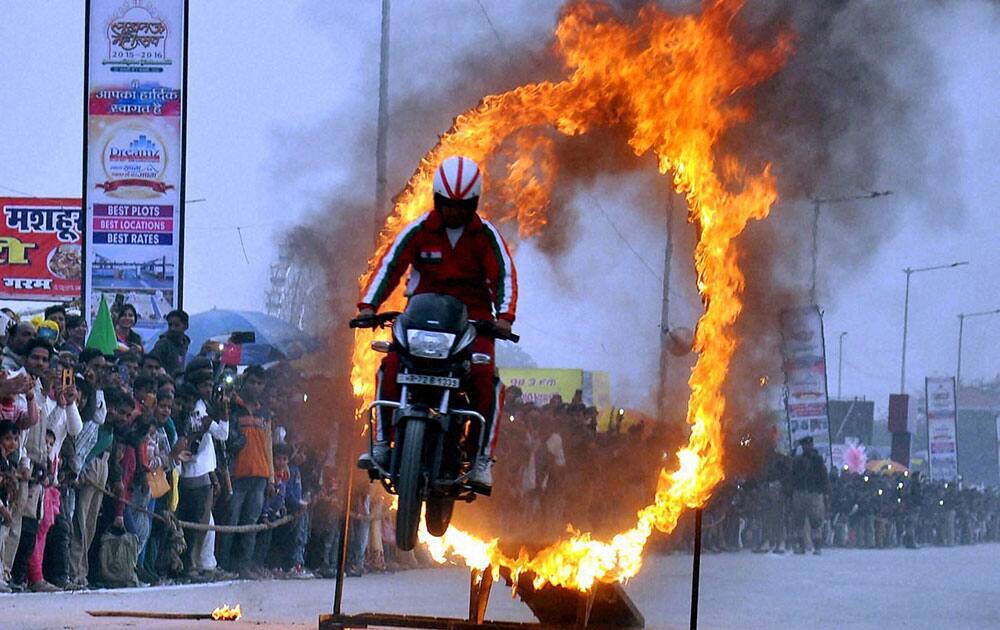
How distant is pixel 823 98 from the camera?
1706 centimetres

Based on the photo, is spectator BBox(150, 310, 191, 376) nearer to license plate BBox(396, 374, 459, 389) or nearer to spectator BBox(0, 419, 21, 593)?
spectator BBox(0, 419, 21, 593)

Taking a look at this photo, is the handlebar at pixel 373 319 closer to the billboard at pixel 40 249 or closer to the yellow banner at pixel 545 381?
the yellow banner at pixel 545 381

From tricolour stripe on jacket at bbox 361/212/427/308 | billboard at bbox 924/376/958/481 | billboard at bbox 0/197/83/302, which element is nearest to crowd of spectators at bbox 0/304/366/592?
tricolour stripe on jacket at bbox 361/212/427/308

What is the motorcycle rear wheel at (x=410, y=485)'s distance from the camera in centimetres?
980

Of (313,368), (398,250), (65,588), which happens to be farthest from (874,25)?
(65,588)

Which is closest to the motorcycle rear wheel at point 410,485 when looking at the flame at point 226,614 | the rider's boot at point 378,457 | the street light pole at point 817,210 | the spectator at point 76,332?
the rider's boot at point 378,457

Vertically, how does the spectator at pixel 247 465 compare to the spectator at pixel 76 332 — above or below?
below

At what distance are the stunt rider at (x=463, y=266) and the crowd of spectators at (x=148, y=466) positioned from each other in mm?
5595

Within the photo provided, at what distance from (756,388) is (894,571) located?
4966 millimetres

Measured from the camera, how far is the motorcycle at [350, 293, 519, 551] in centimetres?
989

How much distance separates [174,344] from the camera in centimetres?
1880

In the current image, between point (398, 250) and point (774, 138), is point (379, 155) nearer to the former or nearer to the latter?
point (774, 138)

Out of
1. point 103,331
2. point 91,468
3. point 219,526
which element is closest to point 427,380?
point 91,468

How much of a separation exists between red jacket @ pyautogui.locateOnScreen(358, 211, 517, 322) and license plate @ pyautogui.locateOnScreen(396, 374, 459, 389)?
69cm
